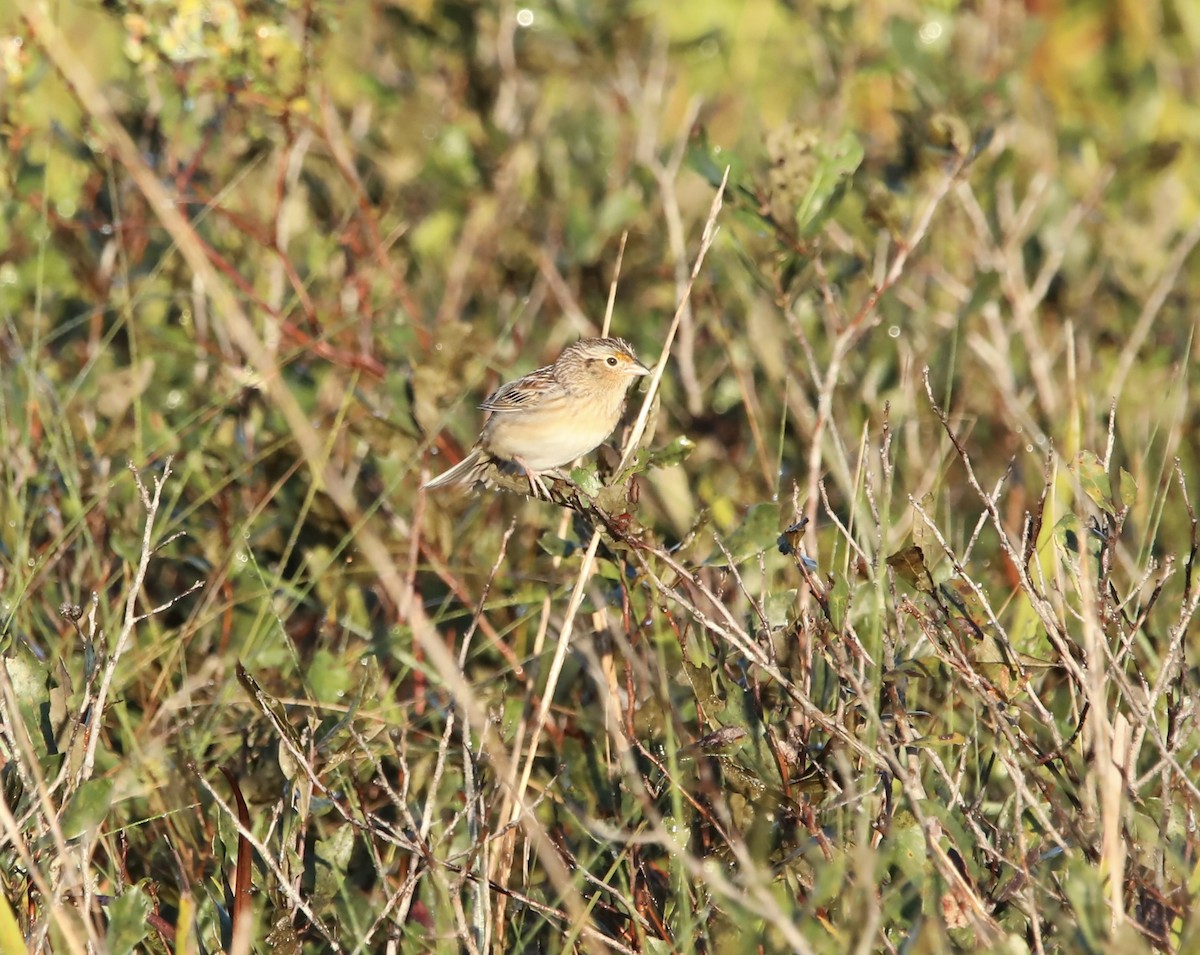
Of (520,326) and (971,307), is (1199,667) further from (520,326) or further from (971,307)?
(520,326)

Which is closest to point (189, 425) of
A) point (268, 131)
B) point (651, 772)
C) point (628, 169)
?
point (268, 131)

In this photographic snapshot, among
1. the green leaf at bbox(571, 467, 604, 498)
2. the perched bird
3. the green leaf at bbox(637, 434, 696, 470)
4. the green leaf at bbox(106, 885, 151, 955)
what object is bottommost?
the perched bird

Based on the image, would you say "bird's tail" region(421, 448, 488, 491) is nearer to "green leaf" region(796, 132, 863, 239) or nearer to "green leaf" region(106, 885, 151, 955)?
"green leaf" region(796, 132, 863, 239)

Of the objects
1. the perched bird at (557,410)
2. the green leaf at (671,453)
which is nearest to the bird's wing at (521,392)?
the perched bird at (557,410)

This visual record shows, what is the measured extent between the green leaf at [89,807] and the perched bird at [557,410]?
136cm

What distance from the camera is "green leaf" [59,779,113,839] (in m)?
2.30

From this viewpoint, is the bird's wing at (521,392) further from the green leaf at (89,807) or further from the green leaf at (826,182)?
the green leaf at (89,807)

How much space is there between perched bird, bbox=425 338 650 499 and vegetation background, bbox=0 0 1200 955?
15cm

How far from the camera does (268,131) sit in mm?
4469

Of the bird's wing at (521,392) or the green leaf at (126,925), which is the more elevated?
the green leaf at (126,925)

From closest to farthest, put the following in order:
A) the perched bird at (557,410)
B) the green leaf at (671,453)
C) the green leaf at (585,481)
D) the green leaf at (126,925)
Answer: the green leaf at (126,925)
the green leaf at (585,481)
the green leaf at (671,453)
the perched bird at (557,410)

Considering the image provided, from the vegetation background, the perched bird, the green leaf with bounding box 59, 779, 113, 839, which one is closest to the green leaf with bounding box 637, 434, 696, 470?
the vegetation background

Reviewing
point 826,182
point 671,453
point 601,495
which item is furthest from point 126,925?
point 826,182

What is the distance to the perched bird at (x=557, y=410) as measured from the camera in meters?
3.66
